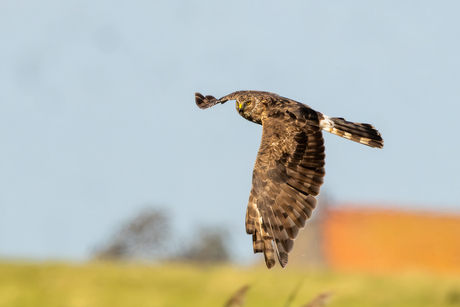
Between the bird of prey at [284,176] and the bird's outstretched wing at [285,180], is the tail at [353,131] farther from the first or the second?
the bird's outstretched wing at [285,180]

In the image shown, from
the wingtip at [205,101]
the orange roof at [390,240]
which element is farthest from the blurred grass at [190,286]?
the wingtip at [205,101]

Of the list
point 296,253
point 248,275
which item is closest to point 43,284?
point 248,275

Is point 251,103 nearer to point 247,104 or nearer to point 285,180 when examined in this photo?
point 247,104

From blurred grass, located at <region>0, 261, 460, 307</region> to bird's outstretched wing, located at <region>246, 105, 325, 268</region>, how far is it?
17472mm

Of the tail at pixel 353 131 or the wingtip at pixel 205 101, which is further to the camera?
the wingtip at pixel 205 101

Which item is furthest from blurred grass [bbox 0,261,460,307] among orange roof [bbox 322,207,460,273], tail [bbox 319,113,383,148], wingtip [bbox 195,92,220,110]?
tail [bbox 319,113,383,148]

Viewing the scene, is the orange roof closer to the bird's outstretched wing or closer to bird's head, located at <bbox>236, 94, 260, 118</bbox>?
bird's head, located at <bbox>236, 94, 260, 118</bbox>

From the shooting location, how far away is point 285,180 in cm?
769

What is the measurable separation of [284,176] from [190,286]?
65.6 feet

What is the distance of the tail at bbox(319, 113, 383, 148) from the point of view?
27.4ft

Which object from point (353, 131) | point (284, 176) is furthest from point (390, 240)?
point (284, 176)

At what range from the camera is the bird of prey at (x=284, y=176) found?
7328mm

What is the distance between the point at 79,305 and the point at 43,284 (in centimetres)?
257

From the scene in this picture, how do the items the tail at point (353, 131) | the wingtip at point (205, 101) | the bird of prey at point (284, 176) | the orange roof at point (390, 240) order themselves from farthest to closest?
the orange roof at point (390, 240) < the wingtip at point (205, 101) < the tail at point (353, 131) < the bird of prey at point (284, 176)
